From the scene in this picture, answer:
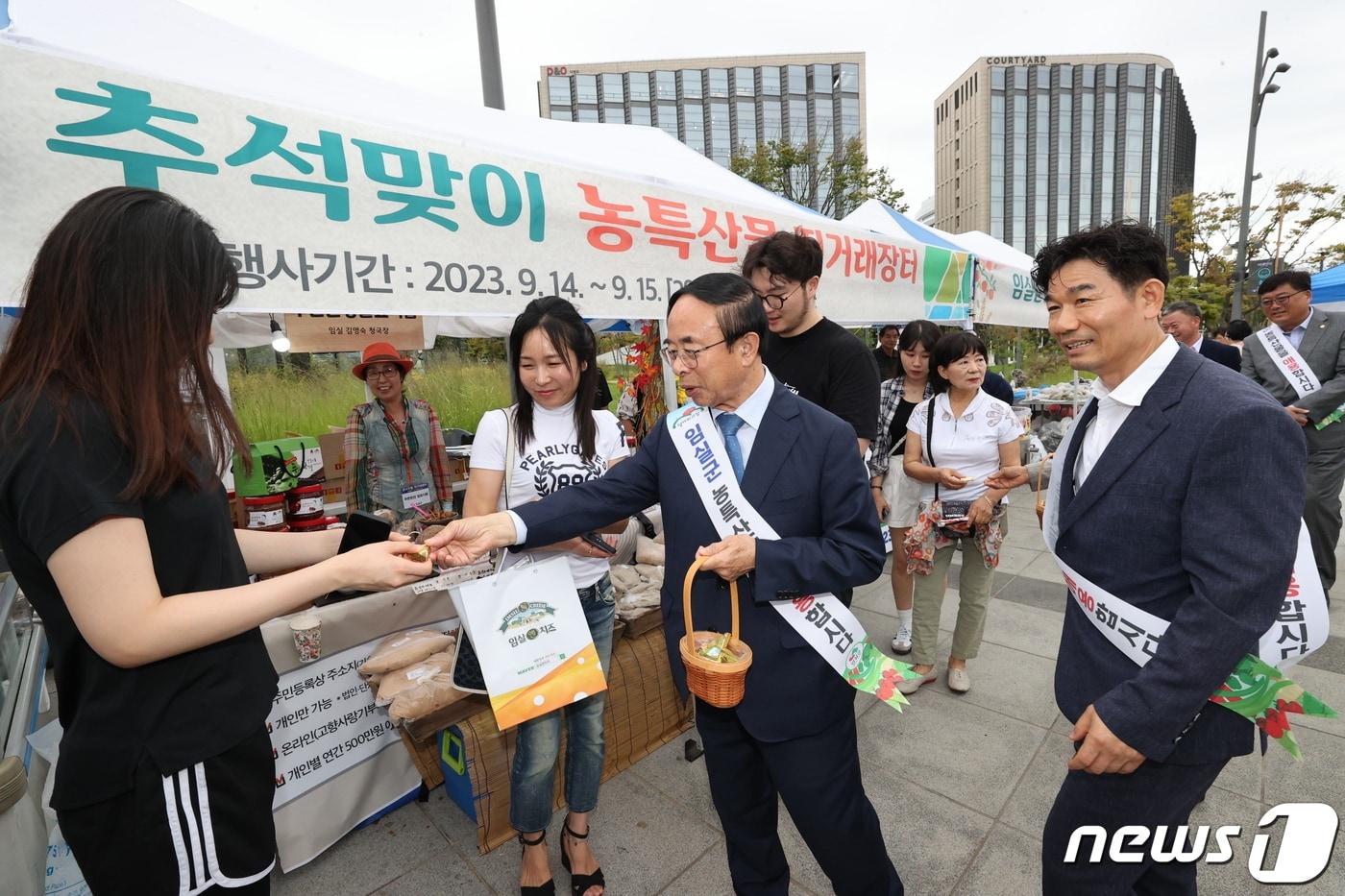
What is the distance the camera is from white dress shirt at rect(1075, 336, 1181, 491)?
1.37 m

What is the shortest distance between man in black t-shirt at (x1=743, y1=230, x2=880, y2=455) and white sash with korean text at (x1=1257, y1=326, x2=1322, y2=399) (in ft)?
11.6

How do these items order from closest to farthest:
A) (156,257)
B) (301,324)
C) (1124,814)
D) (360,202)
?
(156,257) < (1124,814) < (360,202) < (301,324)

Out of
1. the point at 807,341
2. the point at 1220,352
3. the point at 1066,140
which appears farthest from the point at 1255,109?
the point at 1066,140

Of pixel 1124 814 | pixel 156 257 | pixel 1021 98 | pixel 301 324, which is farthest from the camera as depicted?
pixel 1021 98

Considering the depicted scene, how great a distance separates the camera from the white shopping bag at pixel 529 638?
1.70 meters

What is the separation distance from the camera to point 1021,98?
2434 inches

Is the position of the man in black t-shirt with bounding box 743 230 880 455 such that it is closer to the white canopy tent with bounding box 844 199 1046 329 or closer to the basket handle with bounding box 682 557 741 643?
the basket handle with bounding box 682 557 741 643

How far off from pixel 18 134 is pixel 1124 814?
2882 mm

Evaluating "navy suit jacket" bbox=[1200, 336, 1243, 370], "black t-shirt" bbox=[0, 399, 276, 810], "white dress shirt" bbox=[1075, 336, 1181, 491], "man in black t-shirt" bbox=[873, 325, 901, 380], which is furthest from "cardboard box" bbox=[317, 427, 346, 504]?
"navy suit jacket" bbox=[1200, 336, 1243, 370]

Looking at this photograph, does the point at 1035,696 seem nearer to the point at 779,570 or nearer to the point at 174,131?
the point at 779,570

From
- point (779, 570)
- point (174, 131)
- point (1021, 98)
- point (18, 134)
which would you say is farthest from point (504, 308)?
point (1021, 98)

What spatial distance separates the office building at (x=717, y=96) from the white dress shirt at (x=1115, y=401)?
218ft

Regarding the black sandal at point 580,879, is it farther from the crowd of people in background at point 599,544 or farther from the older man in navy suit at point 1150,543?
the older man in navy suit at point 1150,543

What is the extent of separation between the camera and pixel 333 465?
4891mm
